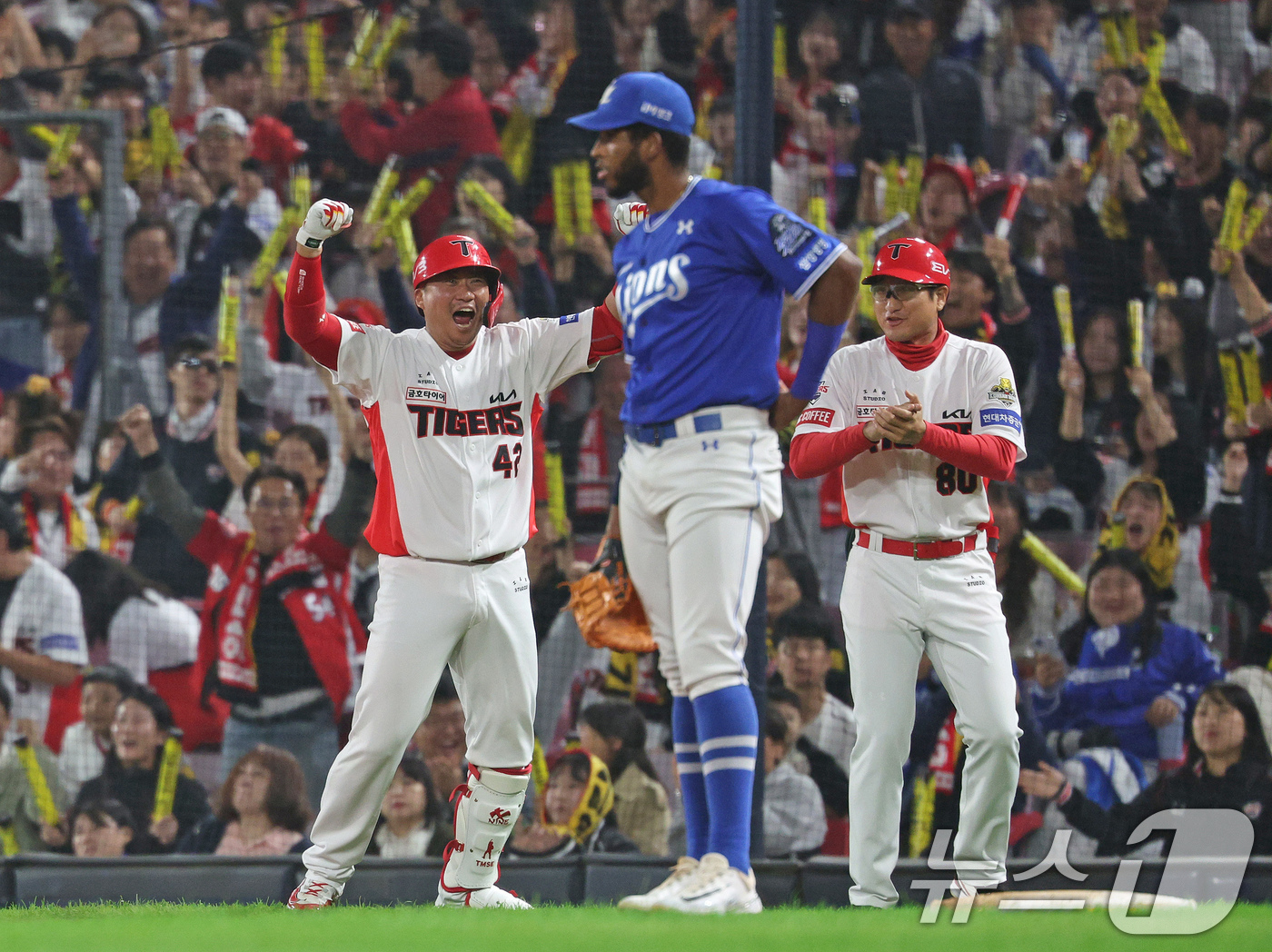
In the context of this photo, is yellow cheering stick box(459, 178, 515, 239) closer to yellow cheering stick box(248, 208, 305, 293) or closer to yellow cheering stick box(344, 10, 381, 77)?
yellow cheering stick box(248, 208, 305, 293)

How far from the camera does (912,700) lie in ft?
12.1

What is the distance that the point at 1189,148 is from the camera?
6582 mm

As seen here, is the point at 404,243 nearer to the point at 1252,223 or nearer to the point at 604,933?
the point at 1252,223

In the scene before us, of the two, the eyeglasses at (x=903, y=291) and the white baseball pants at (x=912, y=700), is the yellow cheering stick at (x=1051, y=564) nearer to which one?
the white baseball pants at (x=912, y=700)

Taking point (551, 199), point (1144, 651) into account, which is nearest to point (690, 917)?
point (1144, 651)

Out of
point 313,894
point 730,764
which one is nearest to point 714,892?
point 730,764

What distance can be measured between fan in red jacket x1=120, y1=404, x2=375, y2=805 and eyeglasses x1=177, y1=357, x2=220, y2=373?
1.20ft

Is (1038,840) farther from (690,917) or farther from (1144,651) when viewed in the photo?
(690,917)

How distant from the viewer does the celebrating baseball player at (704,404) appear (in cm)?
309

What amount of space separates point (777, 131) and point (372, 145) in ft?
6.37

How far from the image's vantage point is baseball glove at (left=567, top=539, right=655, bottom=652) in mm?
3383

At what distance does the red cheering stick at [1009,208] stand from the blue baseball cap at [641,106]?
3.37 metres

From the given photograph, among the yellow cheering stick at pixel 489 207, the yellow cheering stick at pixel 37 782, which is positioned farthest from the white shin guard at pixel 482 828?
the yellow cheering stick at pixel 489 207

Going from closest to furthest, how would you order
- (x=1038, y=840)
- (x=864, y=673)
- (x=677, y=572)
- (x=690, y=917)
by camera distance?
(x=690, y=917)
(x=677, y=572)
(x=864, y=673)
(x=1038, y=840)
